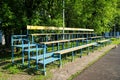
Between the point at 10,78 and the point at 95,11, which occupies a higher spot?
the point at 95,11

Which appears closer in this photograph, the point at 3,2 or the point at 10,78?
the point at 10,78

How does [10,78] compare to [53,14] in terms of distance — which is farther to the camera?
[53,14]

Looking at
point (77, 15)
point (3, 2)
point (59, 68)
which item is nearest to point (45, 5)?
point (3, 2)

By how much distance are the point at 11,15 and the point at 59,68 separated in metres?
3.39

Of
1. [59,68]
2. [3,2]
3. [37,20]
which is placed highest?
[3,2]

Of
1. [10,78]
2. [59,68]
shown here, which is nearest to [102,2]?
[59,68]

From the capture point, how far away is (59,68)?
8.64 metres

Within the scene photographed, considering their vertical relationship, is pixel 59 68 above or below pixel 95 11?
below

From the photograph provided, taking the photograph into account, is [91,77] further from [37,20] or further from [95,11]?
[95,11]

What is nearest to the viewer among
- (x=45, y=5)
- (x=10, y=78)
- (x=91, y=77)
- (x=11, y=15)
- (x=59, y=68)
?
(x=10, y=78)

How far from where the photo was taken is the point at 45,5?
37.9ft

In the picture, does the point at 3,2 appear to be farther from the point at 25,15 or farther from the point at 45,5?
the point at 45,5

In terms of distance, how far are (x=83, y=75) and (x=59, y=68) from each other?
121cm

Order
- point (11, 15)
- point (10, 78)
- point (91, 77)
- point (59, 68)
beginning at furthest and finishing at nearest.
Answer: point (11, 15)
point (59, 68)
point (91, 77)
point (10, 78)
